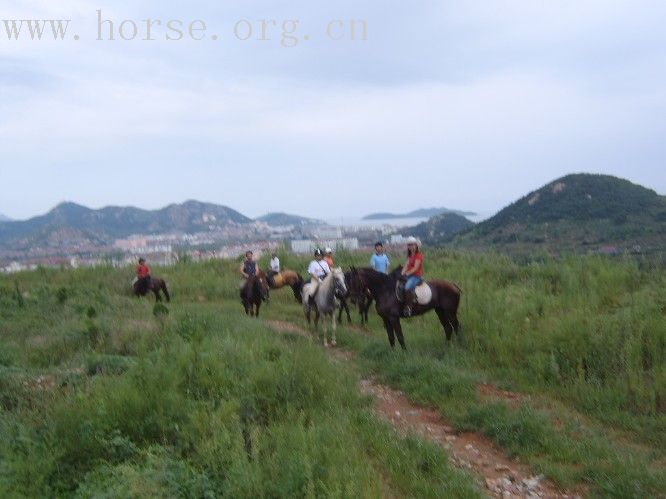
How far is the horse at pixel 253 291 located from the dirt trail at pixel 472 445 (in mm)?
7268

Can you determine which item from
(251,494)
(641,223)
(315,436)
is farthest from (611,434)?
(641,223)

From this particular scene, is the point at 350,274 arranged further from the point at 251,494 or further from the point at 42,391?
the point at 251,494

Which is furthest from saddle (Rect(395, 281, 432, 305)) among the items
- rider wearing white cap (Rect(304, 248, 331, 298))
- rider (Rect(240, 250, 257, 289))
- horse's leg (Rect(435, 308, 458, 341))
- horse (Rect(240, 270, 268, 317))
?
rider (Rect(240, 250, 257, 289))

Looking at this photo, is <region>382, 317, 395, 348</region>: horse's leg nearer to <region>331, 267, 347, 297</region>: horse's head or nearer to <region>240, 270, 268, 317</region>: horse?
<region>331, 267, 347, 297</region>: horse's head

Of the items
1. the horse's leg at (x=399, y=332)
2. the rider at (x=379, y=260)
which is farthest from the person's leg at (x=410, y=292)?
the rider at (x=379, y=260)

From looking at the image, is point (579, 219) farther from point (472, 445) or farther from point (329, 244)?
point (472, 445)

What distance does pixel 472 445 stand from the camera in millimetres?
6758

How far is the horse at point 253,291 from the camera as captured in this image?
631 inches

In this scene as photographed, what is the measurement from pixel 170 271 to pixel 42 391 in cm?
1839

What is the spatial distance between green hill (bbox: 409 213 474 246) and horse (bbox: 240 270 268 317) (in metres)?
26.1

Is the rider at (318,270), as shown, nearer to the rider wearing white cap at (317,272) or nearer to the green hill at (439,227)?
the rider wearing white cap at (317,272)

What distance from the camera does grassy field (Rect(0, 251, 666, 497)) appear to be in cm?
490

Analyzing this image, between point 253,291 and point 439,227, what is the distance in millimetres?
33248

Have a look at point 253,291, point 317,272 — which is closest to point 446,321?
point 317,272
